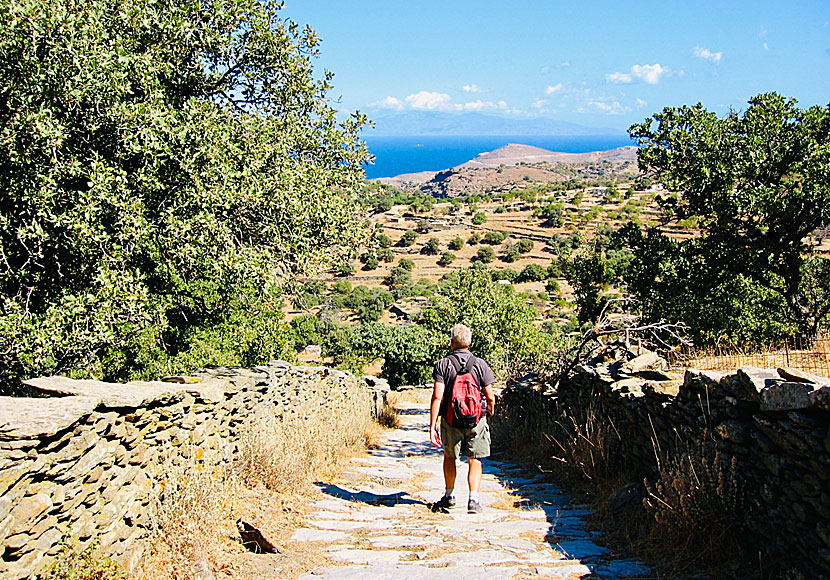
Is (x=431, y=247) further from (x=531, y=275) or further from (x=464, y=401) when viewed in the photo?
(x=464, y=401)

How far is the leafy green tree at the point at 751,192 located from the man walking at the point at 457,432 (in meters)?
8.79

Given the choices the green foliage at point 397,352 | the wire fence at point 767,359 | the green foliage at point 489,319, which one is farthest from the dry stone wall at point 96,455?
the green foliage at point 397,352

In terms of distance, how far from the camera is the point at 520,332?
22.5 m

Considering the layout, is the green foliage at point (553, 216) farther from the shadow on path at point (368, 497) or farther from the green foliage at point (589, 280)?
the shadow on path at point (368, 497)

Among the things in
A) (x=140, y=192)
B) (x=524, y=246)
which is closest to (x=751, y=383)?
(x=140, y=192)

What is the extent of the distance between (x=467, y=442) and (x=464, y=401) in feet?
1.54

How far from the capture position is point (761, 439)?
4855mm

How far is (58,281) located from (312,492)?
498cm

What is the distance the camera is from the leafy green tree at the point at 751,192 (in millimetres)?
13172

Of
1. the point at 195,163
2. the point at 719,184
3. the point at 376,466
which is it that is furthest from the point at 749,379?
the point at 719,184

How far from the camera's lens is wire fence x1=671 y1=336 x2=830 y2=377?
26.7 ft

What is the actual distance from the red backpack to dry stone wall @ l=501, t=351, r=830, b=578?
1885 millimetres

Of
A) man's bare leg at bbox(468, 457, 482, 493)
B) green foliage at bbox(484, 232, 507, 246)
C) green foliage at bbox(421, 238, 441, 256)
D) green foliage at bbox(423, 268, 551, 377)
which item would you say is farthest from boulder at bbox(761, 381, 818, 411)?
green foliage at bbox(484, 232, 507, 246)

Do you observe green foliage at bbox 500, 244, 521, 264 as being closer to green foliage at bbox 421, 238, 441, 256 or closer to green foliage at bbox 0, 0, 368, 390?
green foliage at bbox 421, 238, 441, 256
